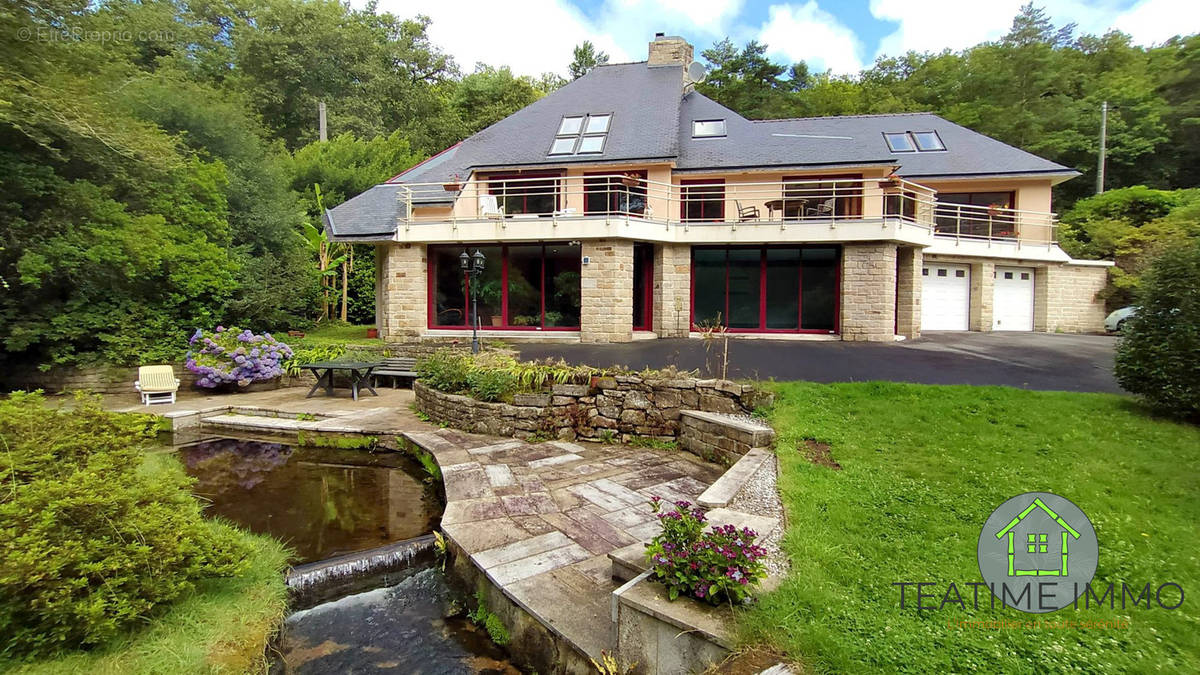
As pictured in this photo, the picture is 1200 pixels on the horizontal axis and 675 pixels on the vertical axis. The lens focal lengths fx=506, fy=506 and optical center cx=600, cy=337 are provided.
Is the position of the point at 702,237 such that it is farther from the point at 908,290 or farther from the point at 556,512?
the point at 556,512

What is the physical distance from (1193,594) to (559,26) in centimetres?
4127

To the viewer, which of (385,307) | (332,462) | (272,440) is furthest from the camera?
(385,307)

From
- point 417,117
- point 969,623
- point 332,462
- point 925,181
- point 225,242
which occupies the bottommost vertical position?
point 332,462

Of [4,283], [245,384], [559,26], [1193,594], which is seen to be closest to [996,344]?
[1193,594]

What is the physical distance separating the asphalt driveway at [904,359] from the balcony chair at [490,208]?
4.23 m

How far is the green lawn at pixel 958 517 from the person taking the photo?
2.39 metres

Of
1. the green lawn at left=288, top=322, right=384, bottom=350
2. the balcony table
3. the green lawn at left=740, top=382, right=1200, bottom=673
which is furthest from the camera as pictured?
the balcony table

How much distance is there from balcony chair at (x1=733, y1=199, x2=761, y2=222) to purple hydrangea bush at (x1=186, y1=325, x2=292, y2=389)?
13.2 m

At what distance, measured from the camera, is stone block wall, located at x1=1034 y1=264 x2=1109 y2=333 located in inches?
683

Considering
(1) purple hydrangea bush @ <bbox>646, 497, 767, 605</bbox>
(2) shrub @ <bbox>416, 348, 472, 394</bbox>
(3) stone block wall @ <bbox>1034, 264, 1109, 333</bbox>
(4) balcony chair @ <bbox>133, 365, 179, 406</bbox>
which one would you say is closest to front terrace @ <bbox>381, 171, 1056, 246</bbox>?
(3) stone block wall @ <bbox>1034, 264, 1109, 333</bbox>

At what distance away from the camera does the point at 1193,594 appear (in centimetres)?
270

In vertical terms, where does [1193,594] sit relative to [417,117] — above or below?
below

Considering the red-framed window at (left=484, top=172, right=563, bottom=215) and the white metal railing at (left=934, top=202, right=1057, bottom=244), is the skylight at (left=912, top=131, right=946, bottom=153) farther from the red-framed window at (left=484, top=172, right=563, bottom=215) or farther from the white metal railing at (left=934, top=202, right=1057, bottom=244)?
the red-framed window at (left=484, top=172, right=563, bottom=215)

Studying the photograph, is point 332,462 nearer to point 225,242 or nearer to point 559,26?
point 225,242
